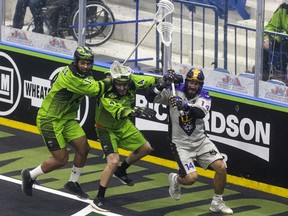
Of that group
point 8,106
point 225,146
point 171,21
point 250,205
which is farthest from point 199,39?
point 8,106

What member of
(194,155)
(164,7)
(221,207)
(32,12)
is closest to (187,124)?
(194,155)

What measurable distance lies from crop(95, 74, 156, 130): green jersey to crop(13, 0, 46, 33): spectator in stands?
9.98ft

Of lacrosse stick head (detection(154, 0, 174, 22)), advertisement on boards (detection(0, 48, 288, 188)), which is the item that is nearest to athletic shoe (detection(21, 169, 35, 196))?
advertisement on boards (detection(0, 48, 288, 188))

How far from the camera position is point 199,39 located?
1359cm

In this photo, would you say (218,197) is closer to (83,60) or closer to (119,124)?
(119,124)

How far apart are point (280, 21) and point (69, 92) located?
271 centimetres

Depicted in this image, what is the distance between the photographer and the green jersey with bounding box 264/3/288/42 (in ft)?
42.1

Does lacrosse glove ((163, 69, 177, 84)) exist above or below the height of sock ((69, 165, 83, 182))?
above

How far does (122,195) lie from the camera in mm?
12727

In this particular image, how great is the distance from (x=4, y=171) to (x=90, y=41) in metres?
2.28

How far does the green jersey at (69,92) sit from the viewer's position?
12.1 m

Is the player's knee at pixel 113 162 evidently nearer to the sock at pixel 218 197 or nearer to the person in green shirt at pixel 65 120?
the person in green shirt at pixel 65 120

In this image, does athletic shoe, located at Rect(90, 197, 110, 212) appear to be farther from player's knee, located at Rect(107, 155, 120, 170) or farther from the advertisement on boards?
the advertisement on boards

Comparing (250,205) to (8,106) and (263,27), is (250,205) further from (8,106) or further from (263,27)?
(8,106)
